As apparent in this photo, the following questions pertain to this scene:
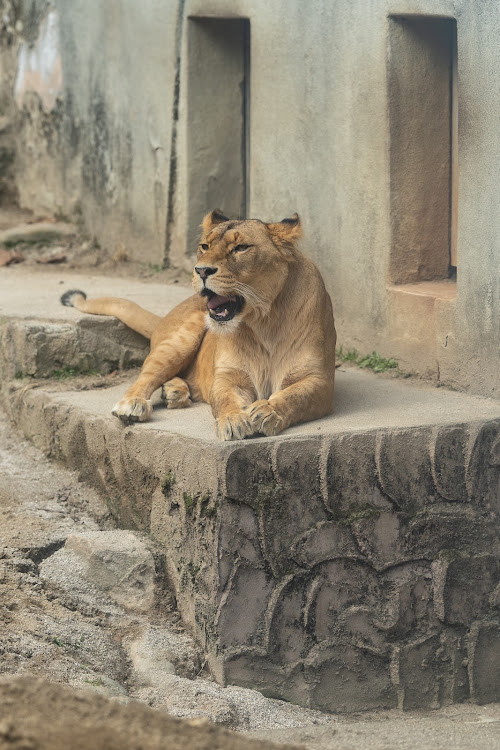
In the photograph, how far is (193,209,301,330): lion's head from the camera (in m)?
4.88

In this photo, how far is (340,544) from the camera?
16.1 ft

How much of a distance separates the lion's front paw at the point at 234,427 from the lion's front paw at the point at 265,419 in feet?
0.10

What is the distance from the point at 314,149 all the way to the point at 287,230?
5.54 ft

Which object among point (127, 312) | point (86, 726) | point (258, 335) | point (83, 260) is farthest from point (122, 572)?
point (83, 260)

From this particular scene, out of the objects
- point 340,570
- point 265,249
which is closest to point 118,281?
point 265,249

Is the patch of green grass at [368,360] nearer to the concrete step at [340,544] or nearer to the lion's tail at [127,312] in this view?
the concrete step at [340,544]

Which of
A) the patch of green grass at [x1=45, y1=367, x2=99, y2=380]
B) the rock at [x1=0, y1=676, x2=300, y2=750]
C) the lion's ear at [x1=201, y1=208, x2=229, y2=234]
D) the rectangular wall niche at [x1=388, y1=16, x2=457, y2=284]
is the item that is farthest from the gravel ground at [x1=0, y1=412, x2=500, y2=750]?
the rectangular wall niche at [x1=388, y1=16, x2=457, y2=284]

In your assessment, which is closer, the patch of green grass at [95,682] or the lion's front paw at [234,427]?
the patch of green grass at [95,682]

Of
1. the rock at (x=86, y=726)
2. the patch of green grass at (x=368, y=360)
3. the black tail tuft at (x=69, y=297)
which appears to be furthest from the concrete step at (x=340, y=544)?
the rock at (x=86, y=726)

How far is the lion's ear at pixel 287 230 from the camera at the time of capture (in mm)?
5102

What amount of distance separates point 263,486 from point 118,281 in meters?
3.64

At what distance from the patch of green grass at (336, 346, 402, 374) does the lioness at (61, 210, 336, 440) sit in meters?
0.94

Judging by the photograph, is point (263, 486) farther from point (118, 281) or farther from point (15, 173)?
point (15, 173)

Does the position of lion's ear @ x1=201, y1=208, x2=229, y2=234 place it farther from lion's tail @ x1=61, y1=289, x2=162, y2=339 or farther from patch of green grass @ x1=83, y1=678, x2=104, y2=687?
patch of green grass @ x1=83, y1=678, x2=104, y2=687
